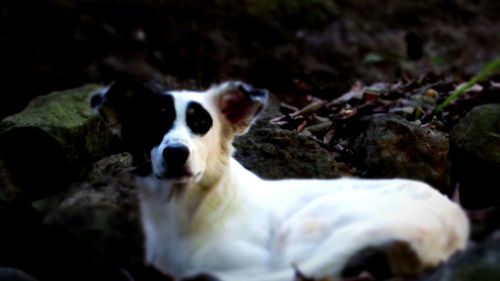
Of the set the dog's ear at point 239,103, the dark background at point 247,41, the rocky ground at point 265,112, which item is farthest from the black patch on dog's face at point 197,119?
the dark background at point 247,41

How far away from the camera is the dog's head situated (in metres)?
4.13

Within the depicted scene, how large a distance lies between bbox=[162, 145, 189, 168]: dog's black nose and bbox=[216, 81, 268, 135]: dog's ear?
23.0 inches

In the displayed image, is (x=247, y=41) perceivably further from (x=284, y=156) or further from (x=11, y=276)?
(x=11, y=276)

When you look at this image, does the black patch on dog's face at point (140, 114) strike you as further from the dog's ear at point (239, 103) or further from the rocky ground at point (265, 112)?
the rocky ground at point (265, 112)

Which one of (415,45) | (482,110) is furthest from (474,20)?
(482,110)

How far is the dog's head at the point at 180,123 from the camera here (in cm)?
413

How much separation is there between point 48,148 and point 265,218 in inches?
94.7

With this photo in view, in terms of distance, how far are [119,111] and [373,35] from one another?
885 centimetres

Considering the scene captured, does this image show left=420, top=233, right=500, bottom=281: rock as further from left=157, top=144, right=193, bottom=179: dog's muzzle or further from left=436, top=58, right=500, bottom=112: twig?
left=436, top=58, right=500, bottom=112: twig

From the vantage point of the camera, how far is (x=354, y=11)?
42.4 ft

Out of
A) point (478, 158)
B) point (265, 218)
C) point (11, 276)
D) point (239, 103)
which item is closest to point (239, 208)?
point (265, 218)

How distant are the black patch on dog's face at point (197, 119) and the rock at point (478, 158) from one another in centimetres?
201

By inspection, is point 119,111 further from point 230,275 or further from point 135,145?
point 230,275

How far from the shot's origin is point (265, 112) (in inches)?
260
